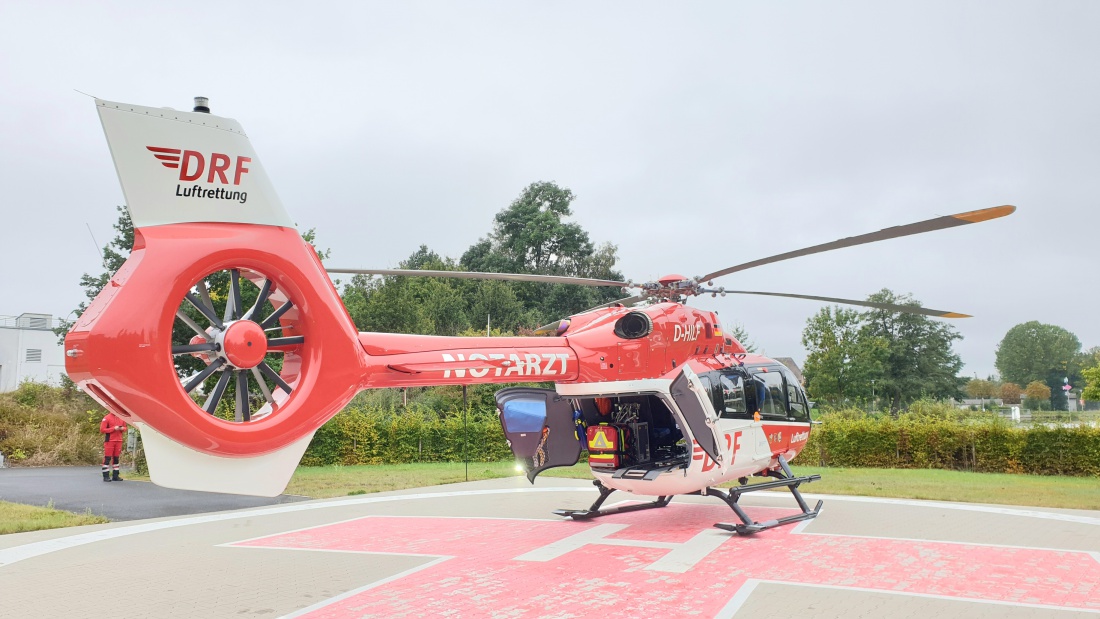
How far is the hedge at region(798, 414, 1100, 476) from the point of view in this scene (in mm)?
17688

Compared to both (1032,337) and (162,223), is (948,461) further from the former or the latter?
(1032,337)

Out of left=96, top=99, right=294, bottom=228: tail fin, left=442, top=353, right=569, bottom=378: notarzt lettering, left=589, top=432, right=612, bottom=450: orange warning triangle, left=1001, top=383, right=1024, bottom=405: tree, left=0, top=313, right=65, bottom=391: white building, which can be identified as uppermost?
left=0, top=313, right=65, bottom=391: white building

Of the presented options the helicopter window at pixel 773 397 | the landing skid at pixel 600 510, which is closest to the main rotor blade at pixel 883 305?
the helicopter window at pixel 773 397

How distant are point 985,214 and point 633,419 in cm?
487

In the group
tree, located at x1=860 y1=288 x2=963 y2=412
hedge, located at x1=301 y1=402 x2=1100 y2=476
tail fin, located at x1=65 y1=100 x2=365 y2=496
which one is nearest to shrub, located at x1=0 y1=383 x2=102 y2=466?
hedge, located at x1=301 y1=402 x2=1100 y2=476

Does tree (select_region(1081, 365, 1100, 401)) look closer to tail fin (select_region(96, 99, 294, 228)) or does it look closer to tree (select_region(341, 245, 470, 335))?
tree (select_region(341, 245, 470, 335))

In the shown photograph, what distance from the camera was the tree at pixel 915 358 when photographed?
145ft

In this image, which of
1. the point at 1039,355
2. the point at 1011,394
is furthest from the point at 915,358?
the point at 1039,355

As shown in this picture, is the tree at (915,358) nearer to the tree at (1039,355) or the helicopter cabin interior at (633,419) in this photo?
the helicopter cabin interior at (633,419)

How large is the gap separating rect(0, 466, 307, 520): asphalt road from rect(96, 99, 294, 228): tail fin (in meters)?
7.42

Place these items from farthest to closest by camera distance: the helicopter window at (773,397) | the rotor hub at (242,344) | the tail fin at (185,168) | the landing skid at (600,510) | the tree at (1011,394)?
1. the tree at (1011,394)
2. the landing skid at (600,510)
3. the helicopter window at (773,397)
4. the rotor hub at (242,344)
5. the tail fin at (185,168)

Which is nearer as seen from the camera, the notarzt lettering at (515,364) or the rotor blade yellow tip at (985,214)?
the rotor blade yellow tip at (985,214)

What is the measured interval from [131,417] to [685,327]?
6.21 m

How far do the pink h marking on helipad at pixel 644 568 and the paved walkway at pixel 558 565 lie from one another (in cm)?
3
